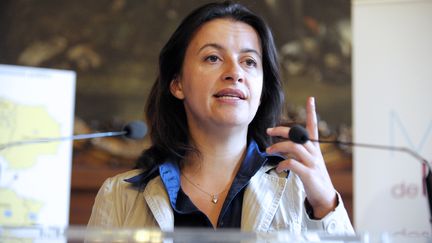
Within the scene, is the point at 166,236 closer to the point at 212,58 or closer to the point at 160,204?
the point at 160,204

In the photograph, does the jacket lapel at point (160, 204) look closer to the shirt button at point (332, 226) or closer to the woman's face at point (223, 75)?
the woman's face at point (223, 75)

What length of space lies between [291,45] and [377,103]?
2.32 feet

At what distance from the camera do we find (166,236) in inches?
37.4

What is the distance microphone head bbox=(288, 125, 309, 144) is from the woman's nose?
361 mm

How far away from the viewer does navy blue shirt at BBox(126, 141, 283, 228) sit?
5.27 ft

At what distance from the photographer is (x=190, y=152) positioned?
1828 millimetres

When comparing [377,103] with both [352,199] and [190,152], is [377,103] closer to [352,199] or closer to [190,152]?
[352,199]

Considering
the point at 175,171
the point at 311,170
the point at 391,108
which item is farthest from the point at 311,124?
the point at 391,108

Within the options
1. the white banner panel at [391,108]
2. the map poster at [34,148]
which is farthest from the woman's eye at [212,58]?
the white banner panel at [391,108]

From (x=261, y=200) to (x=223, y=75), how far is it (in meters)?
0.41

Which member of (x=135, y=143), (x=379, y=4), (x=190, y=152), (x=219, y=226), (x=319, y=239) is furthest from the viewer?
(x=135, y=143)

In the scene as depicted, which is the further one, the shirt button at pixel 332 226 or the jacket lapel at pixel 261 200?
the jacket lapel at pixel 261 200

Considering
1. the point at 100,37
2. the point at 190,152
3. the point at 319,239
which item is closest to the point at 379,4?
the point at 100,37

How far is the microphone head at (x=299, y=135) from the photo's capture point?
1371 mm
